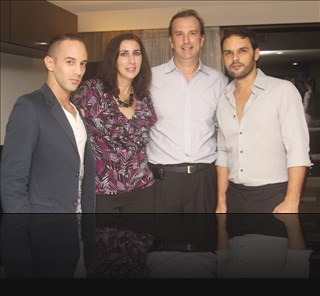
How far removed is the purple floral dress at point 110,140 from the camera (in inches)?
65.3

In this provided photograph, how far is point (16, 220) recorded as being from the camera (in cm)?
79

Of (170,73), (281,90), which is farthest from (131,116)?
(281,90)

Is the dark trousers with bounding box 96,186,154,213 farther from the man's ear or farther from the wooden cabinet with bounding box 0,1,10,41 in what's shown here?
the wooden cabinet with bounding box 0,1,10,41

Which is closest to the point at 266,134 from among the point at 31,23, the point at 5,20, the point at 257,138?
the point at 257,138

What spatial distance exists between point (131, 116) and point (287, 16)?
2203 mm

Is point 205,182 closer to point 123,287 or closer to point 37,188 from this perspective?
point 37,188

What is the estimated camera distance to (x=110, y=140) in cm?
166

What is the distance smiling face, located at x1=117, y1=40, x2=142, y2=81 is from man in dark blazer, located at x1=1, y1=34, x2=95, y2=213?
0.25 meters

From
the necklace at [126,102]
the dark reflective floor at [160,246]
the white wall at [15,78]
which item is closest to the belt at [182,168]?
the necklace at [126,102]

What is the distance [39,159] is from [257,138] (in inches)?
34.6

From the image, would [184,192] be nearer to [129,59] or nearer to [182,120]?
[182,120]

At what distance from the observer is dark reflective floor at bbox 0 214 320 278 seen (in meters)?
0.48

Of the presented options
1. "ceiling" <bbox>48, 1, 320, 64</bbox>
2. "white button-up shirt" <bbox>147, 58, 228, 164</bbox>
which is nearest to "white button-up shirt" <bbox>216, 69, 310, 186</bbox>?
"white button-up shirt" <bbox>147, 58, 228, 164</bbox>

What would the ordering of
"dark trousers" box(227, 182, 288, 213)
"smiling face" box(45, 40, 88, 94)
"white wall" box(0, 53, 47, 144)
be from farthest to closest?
"white wall" box(0, 53, 47, 144)
"dark trousers" box(227, 182, 288, 213)
"smiling face" box(45, 40, 88, 94)
